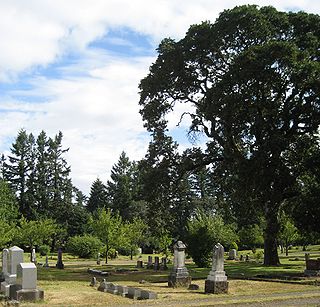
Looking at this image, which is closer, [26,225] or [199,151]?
[199,151]

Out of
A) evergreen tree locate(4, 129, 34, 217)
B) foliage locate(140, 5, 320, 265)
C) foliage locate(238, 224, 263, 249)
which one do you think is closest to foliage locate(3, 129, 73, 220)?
evergreen tree locate(4, 129, 34, 217)

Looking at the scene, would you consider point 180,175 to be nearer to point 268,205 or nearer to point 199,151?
point 199,151

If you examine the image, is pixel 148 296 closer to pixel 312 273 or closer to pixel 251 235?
pixel 312 273

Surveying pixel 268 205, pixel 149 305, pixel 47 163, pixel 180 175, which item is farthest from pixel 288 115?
pixel 47 163

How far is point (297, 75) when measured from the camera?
25562 millimetres

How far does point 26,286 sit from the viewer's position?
53.8 feet

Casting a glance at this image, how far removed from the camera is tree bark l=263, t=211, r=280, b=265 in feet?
103

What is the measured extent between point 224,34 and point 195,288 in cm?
1629

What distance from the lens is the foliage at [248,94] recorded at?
25875mm

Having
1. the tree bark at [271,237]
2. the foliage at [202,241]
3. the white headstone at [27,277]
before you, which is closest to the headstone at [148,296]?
the white headstone at [27,277]

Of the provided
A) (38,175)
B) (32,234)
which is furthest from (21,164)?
(32,234)

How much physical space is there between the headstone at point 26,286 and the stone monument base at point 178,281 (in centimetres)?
670

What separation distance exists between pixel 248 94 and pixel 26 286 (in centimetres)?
1603

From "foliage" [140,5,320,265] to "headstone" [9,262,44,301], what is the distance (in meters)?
13.5
